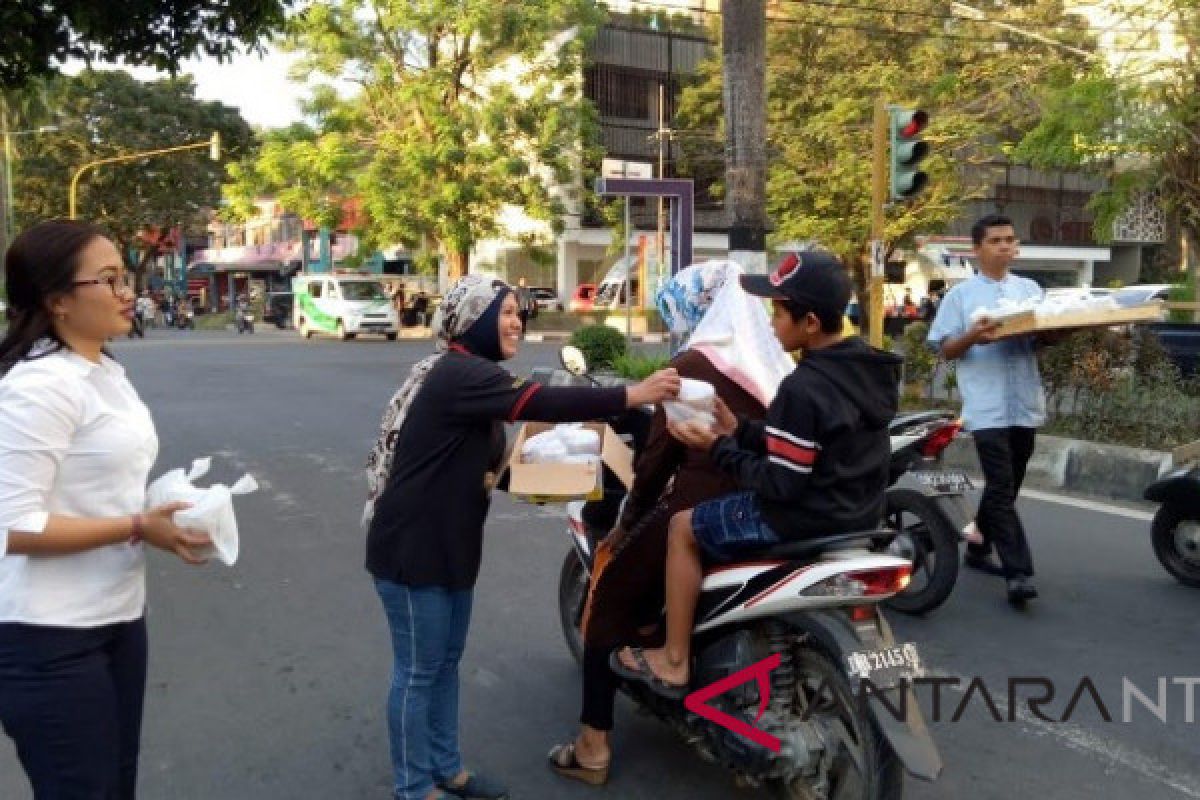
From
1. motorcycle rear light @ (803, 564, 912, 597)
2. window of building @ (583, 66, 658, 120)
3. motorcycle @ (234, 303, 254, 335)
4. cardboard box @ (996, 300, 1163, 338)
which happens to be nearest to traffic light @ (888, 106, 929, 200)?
cardboard box @ (996, 300, 1163, 338)

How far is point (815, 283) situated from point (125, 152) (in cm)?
4965

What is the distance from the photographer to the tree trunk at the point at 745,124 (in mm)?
10039

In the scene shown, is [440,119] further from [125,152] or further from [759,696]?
[759,696]

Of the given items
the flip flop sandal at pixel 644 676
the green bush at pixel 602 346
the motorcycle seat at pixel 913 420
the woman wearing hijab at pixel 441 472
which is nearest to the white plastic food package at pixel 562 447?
the woman wearing hijab at pixel 441 472

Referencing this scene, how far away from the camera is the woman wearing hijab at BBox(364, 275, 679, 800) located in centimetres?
288

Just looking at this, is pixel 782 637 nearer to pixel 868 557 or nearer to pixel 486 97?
pixel 868 557

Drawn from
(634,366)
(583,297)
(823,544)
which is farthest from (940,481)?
(583,297)

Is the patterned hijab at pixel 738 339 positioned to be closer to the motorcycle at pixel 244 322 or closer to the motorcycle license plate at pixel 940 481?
the motorcycle license plate at pixel 940 481

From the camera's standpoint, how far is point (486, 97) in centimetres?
2966

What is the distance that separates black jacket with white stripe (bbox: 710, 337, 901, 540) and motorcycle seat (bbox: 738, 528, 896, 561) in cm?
3

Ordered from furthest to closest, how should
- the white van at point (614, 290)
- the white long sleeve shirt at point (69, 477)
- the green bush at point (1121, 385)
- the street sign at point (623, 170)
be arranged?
the white van at point (614, 290), the street sign at point (623, 170), the green bush at point (1121, 385), the white long sleeve shirt at point (69, 477)

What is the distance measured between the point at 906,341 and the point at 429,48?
21590mm

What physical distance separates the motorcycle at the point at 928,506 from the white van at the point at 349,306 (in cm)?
2689

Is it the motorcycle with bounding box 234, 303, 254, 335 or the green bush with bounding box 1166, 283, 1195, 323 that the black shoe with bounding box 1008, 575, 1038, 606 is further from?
the motorcycle with bounding box 234, 303, 254, 335
